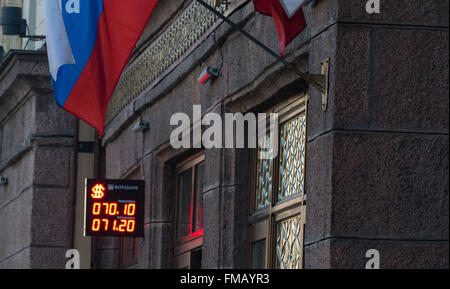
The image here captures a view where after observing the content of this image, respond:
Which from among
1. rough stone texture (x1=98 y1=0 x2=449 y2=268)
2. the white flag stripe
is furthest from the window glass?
rough stone texture (x1=98 y1=0 x2=449 y2=268)

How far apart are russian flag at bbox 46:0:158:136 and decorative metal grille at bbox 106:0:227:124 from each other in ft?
5.35

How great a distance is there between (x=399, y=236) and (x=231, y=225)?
9.95 feet

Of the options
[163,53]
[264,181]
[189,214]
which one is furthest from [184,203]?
[264,181]

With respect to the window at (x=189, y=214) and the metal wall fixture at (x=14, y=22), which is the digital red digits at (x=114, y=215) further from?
the metal wall fixture at (x=14, y=22)

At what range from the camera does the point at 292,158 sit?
10156mm

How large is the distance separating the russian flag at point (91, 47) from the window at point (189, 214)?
2515mm

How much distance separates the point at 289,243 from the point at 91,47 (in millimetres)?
2280

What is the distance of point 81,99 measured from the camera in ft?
33.7

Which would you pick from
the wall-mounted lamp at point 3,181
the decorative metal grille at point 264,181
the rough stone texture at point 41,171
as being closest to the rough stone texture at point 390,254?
the decorative metal grille at point 264,181

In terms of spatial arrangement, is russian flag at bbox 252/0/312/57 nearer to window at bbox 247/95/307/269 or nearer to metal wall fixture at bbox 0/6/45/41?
window at bbox 247/95/307/269

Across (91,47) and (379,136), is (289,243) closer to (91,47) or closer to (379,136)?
(379,136)

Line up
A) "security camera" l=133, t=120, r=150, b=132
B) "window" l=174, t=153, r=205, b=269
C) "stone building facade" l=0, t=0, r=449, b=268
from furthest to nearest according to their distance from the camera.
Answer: "security camera" l=133, t=120, r=150, b=132 < "window" l=174, t=153, r=205, b=269 < "stone building facade" l=0, t=0, r=449, b=268

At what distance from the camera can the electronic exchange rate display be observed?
45.3 ft
